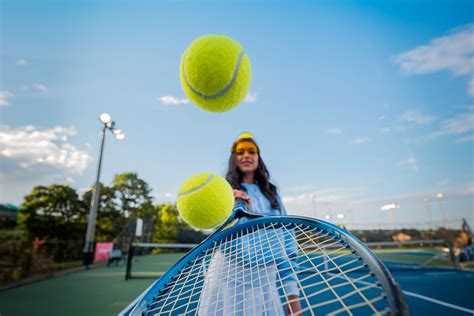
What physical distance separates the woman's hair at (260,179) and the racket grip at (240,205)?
0.24 meters

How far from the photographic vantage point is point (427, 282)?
502 cm

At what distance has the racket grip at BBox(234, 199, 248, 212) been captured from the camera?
1.51 meters

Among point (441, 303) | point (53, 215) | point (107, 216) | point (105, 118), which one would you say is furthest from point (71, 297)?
point (107, 216)

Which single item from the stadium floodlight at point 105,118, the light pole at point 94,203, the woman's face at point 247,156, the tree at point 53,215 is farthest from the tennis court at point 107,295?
the tree at point 53,215

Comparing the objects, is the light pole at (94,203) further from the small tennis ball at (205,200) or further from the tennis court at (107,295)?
→ the small tennis ball at (205,200)

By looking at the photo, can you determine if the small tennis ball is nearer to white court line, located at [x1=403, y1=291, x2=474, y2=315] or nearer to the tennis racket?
the tennis racket

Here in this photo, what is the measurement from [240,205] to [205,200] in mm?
316

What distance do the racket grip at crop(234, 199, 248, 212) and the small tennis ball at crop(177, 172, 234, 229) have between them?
0.12 meters

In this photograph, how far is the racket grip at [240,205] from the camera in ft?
4.97

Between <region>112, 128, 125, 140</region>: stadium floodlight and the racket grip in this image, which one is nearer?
the racket grip

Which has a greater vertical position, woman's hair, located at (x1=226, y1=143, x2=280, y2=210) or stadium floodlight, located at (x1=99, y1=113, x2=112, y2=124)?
stadium floodlight, located at (x1=99, y1=113, x2=112, y2=124)

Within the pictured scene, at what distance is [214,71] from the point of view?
128 cm

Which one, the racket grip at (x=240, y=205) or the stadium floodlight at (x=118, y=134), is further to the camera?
the stadium floodlight at (x=118, y=134)

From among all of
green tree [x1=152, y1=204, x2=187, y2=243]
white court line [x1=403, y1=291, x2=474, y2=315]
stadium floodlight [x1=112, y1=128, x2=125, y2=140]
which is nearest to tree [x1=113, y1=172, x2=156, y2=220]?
green tree [x1=152, y1=204, x2=187, y2=243]
